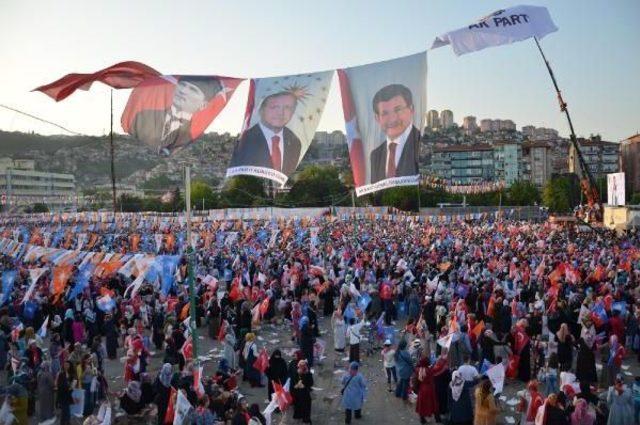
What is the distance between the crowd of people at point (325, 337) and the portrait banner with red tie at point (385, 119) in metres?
3.19

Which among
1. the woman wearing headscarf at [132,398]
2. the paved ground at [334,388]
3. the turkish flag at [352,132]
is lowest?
the paved ground at [334,388]

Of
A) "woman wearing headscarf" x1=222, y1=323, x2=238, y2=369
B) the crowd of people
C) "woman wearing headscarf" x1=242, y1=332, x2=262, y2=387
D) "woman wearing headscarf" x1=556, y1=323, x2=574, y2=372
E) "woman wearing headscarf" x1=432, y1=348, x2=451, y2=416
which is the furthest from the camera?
"woman wearing headscarf" x1=222, y1=323, x2=238, y2=369

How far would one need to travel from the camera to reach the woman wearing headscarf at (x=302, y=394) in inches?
364

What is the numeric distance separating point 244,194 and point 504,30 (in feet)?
298

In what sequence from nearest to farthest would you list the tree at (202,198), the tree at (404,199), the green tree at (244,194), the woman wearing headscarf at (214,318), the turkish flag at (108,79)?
the turkish flag at (108,79) → the woman wearing headscarf at (214,318) → the tree at (404,199) → the green tree at (244,194) → the tree at (202,198)

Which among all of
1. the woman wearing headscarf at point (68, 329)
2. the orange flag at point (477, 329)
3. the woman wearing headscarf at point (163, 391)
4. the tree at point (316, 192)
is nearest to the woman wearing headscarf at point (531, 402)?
the orange flag at point (477, 329)

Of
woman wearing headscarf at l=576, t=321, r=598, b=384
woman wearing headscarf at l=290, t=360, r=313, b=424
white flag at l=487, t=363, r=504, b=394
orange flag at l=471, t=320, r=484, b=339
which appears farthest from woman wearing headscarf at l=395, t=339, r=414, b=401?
woman wearing headscarf at l=576, t=321, r=598, b=384

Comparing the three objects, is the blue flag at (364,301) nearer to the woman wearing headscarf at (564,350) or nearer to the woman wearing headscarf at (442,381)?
the woman wearing headscarf at (564,350)

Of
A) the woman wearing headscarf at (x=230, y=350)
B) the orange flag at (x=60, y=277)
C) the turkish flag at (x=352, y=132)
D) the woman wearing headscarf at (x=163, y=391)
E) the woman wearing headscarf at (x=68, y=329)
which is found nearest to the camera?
the turkish flag at (x=352, y=132)

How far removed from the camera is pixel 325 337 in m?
15.1

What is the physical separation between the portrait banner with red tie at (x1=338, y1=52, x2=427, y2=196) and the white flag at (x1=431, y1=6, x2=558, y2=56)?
1.40 m

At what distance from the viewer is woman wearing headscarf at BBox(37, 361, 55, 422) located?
936 centimetres

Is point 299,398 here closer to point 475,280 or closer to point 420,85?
point 420,85

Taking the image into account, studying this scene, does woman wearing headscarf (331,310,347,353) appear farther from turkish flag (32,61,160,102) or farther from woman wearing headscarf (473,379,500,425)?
turkish flag (32,61,160,102)
